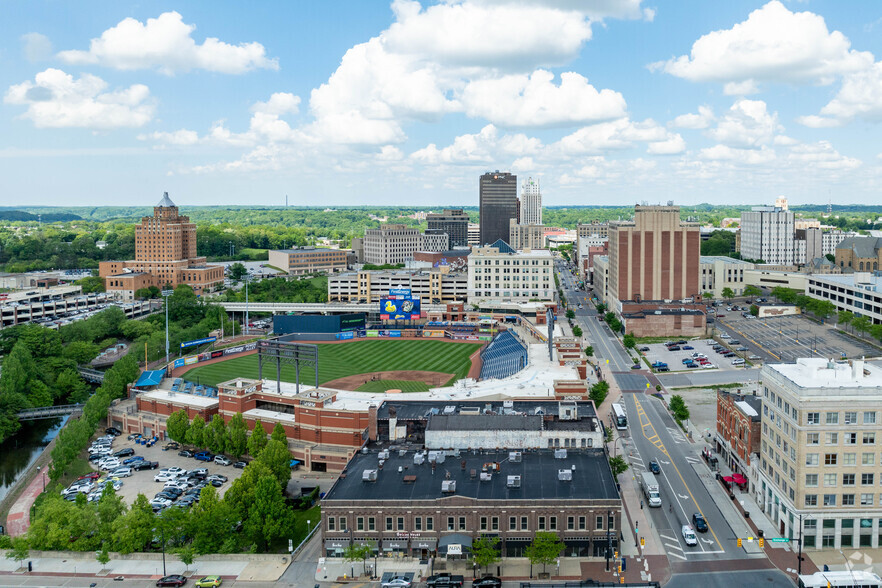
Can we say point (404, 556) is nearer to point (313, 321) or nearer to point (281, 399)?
point (281, 399)

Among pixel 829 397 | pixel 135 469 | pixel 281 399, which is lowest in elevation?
pixel 135 469

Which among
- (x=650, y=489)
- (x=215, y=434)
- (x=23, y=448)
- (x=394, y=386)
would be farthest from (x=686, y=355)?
(x=23, y=448)

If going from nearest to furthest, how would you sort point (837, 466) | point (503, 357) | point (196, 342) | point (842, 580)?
point (842, 580), point (837, 466), point (503, 357), point (196, 342)

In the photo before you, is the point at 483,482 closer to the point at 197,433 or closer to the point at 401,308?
the point at 197,433

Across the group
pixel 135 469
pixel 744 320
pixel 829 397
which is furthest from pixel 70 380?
pixel 744 320

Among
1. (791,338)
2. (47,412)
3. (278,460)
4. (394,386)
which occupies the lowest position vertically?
(47,412)
